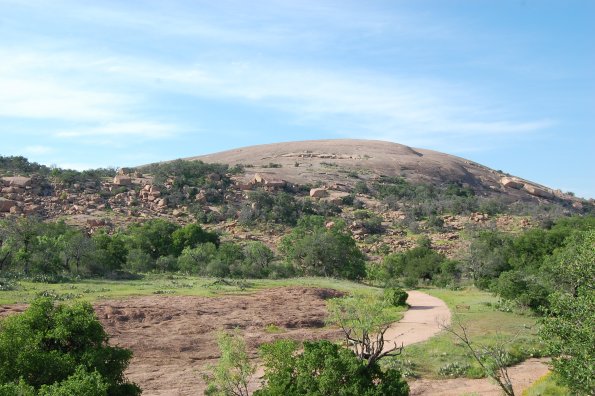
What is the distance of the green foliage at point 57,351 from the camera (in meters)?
10.9

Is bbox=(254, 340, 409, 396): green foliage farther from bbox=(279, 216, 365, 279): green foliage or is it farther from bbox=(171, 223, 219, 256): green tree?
bbox=(171, 223, 219, 256): green tree

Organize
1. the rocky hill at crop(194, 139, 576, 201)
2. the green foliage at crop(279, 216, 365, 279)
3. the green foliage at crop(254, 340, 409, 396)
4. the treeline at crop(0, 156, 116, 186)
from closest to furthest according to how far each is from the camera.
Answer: the green foliage at crop(254, 340, 409, 396) → the green foliage at crop(279, 216, 365, 279) → the treeline at crop(0, 156, 116, 186) → the rocky hill at crop(194, 139, 576, 201)

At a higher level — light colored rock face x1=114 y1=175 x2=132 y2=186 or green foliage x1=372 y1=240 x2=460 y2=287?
light colored rock face x1=114 y1=175 x2=132 y2=186

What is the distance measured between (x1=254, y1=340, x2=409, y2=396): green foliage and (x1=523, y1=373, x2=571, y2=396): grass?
4.29 metres

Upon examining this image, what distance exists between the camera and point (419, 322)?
83.3ft

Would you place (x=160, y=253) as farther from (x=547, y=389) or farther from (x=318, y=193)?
(x=547, y=389)

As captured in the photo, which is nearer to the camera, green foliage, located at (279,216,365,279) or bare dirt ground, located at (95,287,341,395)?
bare dirt ground, located at (95,287,341,395)

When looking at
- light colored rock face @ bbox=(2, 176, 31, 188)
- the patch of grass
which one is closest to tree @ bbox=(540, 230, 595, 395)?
the patch of grass

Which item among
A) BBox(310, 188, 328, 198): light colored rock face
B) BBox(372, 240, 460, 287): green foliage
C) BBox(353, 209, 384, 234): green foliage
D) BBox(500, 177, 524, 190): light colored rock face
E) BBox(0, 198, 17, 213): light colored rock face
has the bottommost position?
BBox(372, 240, 460, 287): green foliage

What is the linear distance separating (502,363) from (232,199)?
197ft

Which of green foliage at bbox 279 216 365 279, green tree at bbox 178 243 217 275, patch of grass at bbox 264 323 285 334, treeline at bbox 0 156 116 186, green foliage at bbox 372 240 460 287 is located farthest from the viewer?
treeline at bbox 0 156 116 186

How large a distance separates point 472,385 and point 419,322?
8.80m

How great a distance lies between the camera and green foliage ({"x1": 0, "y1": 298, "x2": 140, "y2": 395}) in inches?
429

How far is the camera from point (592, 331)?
1060 cm
